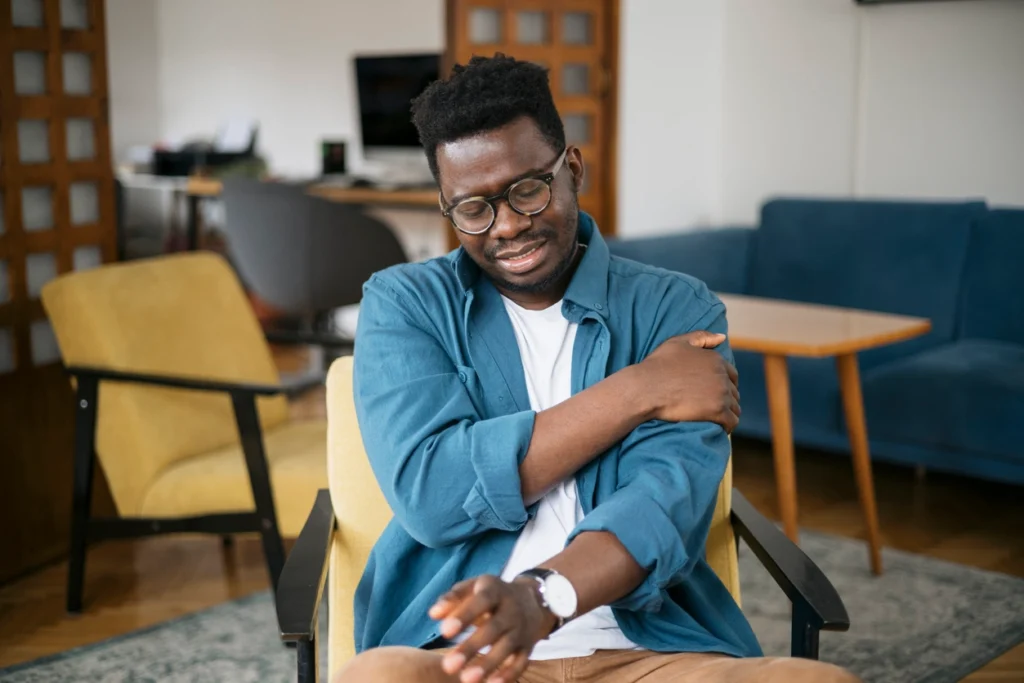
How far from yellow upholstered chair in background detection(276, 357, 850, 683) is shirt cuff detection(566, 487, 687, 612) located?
0.22 metres

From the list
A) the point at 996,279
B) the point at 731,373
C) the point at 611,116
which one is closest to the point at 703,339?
the point at 731,373

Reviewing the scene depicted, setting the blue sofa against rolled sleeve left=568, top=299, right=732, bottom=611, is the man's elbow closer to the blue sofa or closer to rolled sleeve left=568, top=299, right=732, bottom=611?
rolled sleeve left=568, top=299, right=732, bottom=611

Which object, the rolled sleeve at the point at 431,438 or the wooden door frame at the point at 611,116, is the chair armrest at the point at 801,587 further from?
the wooden door frame at the point at 611,116

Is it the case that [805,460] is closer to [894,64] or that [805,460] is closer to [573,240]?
[894,64]

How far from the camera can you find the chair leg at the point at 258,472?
2.83 m

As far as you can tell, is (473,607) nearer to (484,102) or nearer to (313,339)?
(484,102)

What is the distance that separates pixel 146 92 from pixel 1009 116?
6.90 metres

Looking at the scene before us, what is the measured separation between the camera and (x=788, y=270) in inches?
185

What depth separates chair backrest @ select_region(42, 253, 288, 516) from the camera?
2.99 m

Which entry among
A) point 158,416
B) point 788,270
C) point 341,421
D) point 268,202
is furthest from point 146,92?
point 341,421

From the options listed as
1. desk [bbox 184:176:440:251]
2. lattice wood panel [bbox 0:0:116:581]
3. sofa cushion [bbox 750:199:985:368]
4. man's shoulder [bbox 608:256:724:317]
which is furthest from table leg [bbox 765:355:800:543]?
desk [bbox 184:176:440:251]

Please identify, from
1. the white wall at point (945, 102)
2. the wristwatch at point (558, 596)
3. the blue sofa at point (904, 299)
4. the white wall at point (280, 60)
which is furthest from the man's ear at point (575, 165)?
the white wall at point (280, 60)

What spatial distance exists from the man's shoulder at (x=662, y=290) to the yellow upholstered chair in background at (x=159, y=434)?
52.2 inches

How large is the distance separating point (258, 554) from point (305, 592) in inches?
79.5
